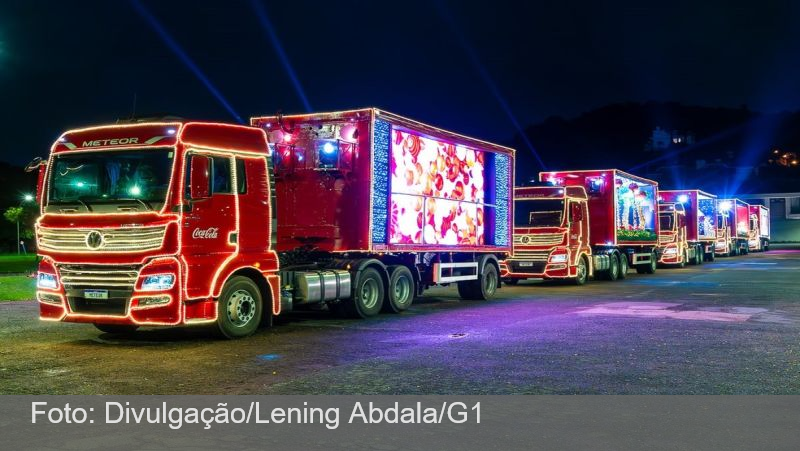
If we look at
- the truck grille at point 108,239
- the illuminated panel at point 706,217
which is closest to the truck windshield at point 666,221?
the illuminated panel at point 706,217

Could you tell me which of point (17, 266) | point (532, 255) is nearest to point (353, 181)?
point (532, 255)

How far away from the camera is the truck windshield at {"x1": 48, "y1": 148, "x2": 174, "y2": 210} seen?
35.6 feet

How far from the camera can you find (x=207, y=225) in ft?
36.7

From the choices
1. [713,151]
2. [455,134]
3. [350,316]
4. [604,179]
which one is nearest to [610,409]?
[350,316]

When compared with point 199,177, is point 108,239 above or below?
below

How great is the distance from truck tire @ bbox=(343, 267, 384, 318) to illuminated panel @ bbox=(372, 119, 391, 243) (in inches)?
28.3

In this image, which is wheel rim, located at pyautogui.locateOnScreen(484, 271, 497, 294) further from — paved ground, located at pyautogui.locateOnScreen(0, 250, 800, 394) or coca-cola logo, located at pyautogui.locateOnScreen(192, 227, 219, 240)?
coca-cola logo, located at pyautogui.locateOnScreen(192, 227, 219, 240)

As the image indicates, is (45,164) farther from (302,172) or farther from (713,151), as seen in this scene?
(713,151)

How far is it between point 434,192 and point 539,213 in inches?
338

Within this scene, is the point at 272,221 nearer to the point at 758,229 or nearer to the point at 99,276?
the point at 99,276

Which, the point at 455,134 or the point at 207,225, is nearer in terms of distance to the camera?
the point at 207,225

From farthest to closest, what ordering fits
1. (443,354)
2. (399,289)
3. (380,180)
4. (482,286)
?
(482,286) < (399,289) < (380,180) < (443,354)

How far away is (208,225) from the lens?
11.2m

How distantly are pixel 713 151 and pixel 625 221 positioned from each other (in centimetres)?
10537
